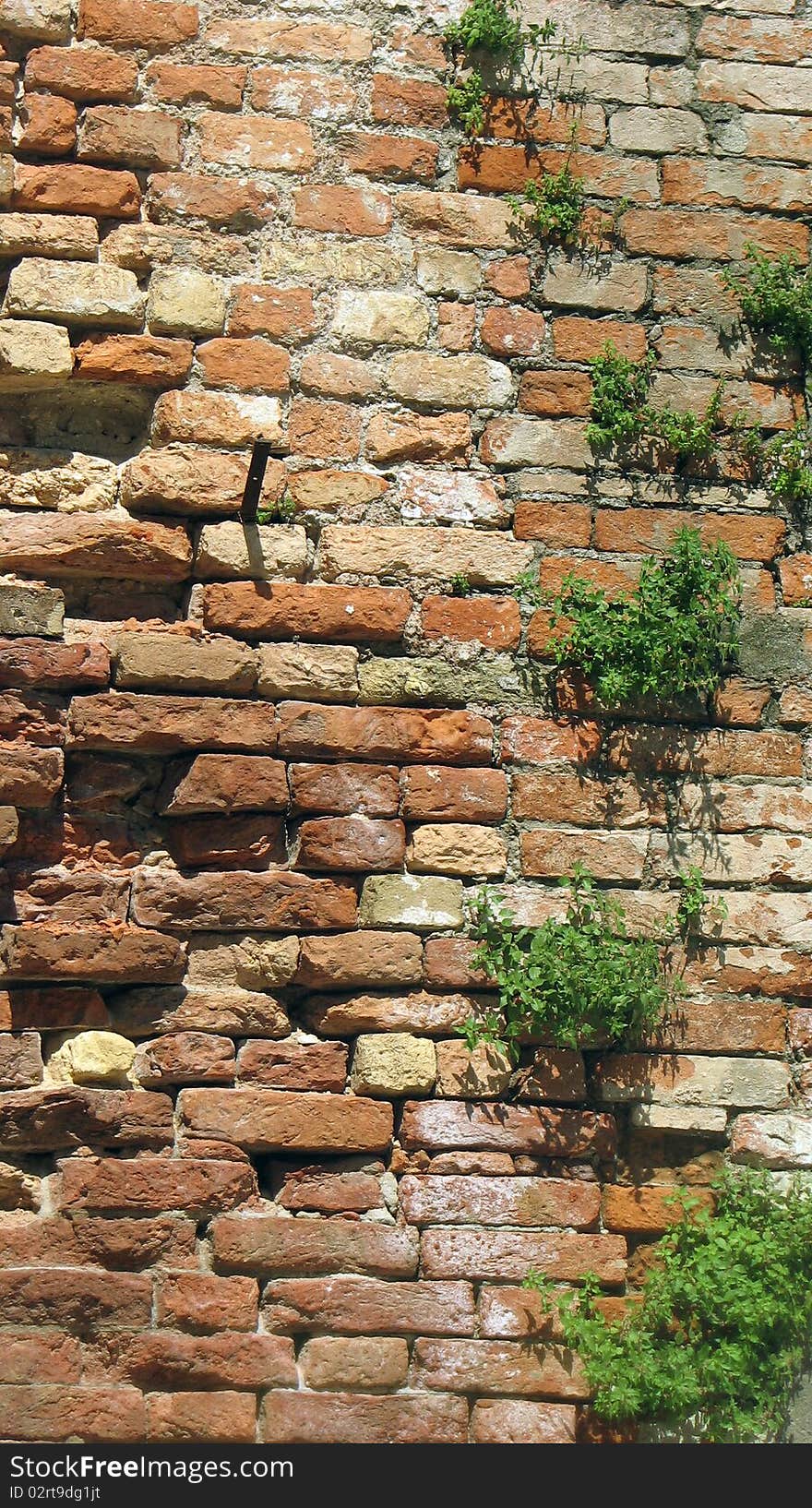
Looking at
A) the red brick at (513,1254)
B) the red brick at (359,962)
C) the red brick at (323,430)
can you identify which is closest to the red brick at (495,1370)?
the red brick at (513,1254)

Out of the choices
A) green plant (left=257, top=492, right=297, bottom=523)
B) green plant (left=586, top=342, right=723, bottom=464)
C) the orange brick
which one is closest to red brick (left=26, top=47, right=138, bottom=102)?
green plant (left=257, top=492, right=297, bottom=523)

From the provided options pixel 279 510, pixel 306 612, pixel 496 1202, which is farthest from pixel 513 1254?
pixel 279 510

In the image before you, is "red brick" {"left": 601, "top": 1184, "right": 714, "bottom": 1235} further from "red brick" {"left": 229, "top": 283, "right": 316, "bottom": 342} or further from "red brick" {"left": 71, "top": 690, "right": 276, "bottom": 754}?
"red brick" {"left": 229, "top": 283, "right": 316, "bottom": 342}

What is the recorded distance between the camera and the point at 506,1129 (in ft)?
9.62

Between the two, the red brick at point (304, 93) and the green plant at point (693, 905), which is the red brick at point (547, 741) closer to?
the green plant at point (693, 905)

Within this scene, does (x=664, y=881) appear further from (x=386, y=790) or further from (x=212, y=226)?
(x=212, y=226)

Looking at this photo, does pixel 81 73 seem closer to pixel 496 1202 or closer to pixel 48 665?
pixel 48 665

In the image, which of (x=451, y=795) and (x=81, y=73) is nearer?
(x=451, y=795)

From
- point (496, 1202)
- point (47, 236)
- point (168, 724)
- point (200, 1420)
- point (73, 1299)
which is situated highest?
point (47, 236)

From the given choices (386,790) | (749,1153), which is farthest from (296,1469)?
(386,790)

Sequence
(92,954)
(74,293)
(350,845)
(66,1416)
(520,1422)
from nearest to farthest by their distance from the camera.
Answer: (66,1416), (520,1422), (92,954), (350,845), (74,293)

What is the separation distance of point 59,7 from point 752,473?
1.93 meters

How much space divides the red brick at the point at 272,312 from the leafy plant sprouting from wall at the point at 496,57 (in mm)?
627

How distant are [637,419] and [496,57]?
96 centimetres
